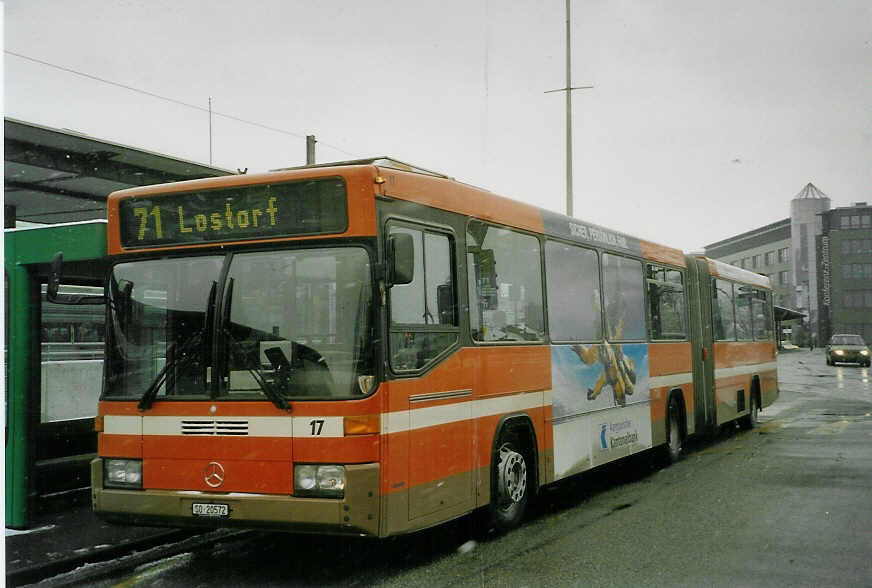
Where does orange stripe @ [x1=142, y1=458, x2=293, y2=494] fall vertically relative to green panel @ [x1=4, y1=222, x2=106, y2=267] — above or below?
below

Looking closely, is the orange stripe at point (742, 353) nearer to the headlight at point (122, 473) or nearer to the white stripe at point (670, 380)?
the white stripe at point (670, 380)

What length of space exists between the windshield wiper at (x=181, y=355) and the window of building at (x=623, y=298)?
217 inches

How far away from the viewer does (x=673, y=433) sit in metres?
13.5

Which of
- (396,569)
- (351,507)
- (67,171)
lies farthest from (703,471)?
(67,171)

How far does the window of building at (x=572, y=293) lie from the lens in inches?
373

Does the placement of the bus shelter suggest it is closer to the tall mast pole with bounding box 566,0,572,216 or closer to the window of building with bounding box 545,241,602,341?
the window of building with bounding box 545,241,602,341

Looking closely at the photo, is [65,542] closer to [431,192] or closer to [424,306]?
[424,306]

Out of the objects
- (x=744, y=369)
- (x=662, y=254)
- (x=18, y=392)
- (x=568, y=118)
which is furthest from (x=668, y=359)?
(x=568, y=118)

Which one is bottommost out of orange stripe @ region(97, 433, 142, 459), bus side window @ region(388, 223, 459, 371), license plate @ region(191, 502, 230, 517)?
license plate @ region(191, 502, 230, 517)

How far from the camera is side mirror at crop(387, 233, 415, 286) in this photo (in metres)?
6.42

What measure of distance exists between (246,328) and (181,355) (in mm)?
592

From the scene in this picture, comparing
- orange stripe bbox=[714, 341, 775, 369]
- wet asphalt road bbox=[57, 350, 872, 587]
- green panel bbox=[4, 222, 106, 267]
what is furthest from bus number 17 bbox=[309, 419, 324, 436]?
orange stripe bbox=[714, 341, 775, 369]

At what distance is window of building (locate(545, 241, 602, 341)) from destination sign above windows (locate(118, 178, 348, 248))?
135 inches

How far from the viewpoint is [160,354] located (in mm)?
6879
